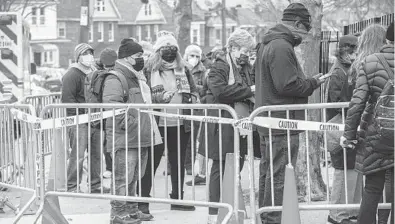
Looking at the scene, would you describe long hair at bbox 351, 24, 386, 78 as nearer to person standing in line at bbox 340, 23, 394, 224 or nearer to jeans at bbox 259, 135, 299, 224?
person standing in line at bbox 340, 23, 394, 224

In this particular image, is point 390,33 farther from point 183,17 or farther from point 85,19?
point 183,17

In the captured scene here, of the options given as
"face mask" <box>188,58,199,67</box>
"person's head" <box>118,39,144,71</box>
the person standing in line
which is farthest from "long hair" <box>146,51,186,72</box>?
"face mask" <box>188,58,199,67</box>

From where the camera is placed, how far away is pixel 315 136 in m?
10.5

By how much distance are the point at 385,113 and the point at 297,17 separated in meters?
1.85

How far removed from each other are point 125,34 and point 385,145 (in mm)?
81582

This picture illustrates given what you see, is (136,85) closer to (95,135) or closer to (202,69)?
(95,135)

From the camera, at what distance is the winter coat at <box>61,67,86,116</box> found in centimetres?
1134

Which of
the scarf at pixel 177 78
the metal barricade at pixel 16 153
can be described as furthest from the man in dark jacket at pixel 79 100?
the scarf at pixel 177 78

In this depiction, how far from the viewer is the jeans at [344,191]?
8.40 metres

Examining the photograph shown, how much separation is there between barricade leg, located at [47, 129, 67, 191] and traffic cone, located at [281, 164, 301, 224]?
2496 millimetres

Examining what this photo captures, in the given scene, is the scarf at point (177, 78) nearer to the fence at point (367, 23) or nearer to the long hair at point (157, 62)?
the long hair at point (157, 62)

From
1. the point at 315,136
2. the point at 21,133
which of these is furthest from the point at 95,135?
the point at 315,136

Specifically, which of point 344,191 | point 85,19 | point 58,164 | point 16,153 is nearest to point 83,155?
point 16,153

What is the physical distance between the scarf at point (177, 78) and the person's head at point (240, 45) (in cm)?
108
